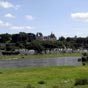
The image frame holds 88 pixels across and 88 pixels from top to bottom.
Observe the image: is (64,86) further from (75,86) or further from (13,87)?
(13,87)

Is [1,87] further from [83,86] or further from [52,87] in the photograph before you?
[83,86]

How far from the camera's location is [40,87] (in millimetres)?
34344

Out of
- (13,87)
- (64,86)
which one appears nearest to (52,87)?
(64,86)

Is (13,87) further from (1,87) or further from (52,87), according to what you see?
(52,87)

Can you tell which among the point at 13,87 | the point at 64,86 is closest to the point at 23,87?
the point at 13,87

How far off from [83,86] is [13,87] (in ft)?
24.6

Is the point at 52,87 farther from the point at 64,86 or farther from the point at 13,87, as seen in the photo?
the point at 13,87

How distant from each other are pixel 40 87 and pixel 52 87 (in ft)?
6.24

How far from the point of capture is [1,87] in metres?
34.4

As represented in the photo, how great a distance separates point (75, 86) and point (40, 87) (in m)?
3.70

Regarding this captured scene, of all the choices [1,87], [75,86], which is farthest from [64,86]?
[1,87]

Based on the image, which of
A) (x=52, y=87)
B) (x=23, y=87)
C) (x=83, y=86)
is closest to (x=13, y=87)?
(x=23, y=87)

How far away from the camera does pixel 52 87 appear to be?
32.9 m

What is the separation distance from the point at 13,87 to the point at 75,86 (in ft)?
21.8
